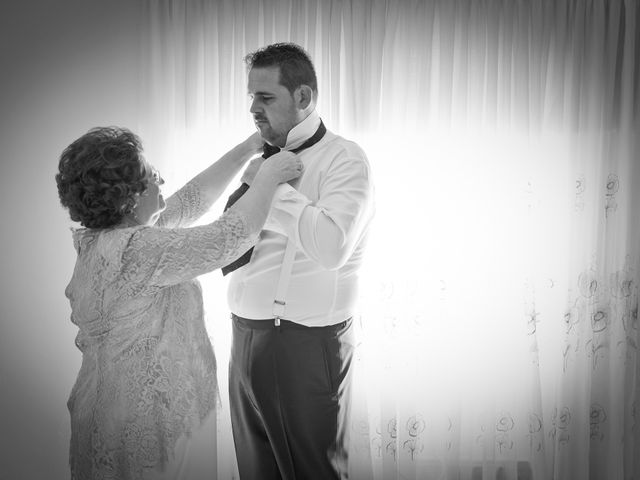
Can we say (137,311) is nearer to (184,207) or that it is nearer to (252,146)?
(184,207)

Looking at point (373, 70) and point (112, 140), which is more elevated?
point (373, 70)

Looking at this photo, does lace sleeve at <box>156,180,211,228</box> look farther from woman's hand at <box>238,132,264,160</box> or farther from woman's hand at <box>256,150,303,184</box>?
woman's hand at <box>256,150,303,184</box>

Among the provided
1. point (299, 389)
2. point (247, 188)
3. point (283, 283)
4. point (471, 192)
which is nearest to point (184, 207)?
point (247, 188)

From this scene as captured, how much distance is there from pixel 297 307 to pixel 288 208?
0.33 m

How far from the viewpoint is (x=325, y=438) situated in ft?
6.40

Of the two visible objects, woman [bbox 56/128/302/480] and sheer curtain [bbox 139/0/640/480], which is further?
sheer curtain [bbox 139/0/640/480]

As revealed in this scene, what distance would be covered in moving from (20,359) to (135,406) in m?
1.40

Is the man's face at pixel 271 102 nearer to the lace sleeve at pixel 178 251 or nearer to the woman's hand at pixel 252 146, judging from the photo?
the woman's hand at pixel 252 146

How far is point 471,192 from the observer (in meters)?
2.67

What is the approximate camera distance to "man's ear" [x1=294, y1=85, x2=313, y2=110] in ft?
6.42

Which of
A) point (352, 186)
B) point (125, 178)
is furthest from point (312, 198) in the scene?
point (125, 178)

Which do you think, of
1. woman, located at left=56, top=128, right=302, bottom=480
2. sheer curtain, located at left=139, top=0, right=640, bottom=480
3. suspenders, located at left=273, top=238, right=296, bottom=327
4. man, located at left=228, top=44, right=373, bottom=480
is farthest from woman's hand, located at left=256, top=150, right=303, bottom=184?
sheer curtain, located at left=139, top=0, right=640, bottom=480

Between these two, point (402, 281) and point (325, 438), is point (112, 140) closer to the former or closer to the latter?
point (325, 438)

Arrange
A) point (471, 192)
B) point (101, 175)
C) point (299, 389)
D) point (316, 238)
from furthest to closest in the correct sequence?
point (471, 192) → point (299, 389) → point (316, 238) → point (101, 175)
